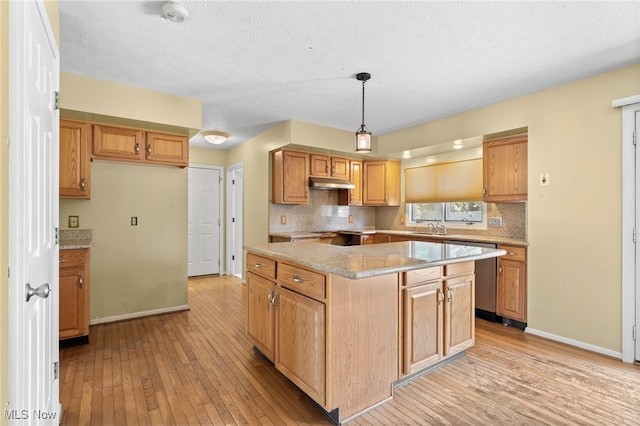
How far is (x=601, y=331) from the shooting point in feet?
9.11

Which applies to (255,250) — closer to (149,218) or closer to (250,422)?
(250,422)

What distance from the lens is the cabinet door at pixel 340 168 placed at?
5.00 m

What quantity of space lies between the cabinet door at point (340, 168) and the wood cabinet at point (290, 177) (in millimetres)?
502

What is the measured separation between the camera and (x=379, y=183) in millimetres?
5293

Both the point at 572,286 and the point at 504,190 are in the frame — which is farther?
the point at 504,190

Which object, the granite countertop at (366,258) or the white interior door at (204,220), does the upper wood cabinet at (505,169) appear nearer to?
the granite countertop at (366,258)

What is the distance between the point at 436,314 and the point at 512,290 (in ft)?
5.46

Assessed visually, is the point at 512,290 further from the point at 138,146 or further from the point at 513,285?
the point at 138,146

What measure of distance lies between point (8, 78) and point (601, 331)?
4208mm

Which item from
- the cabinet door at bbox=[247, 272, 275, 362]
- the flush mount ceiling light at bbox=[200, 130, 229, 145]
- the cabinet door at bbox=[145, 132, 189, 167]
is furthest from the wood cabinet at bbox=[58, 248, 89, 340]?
the flush mount ceiling light at bbox=[200, 130, 229, 145]

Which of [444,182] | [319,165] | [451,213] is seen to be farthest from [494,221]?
[319,165]

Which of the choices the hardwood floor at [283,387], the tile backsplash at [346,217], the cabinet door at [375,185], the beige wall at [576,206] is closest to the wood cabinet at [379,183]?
the cabinet door at [375,185]

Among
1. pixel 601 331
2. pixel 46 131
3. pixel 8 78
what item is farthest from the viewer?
pixel 601 331

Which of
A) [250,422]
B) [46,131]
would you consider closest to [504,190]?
[250,422]
